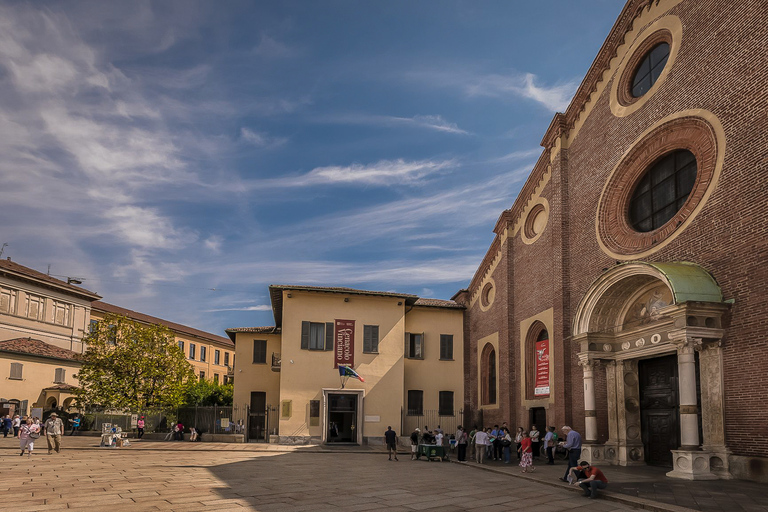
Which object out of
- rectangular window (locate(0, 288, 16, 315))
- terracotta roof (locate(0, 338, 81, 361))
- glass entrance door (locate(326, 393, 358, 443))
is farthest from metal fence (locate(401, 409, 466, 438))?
rectangular window (locate(0, 288, 16, 315))

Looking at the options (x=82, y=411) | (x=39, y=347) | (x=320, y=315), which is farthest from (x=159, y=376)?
(x=39, y=347)

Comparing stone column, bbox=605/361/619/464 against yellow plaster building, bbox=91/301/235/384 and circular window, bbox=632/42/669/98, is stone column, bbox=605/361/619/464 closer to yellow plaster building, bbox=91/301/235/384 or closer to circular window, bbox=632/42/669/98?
circular window, bbox=632/42/669/98

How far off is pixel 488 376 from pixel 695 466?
1704cm

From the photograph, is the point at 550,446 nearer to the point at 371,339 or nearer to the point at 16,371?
the point at 371,339

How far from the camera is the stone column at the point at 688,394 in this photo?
15312 mm

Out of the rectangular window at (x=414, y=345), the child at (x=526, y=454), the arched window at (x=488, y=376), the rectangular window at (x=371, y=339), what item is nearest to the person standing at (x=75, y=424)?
the rectangular window at (x=371, y=339)

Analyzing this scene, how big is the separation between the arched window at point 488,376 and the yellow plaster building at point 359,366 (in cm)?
268

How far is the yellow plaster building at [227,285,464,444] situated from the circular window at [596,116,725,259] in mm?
15024

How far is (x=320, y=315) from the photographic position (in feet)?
108

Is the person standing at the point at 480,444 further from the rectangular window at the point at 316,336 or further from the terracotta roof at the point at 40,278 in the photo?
the terracotta roof at the point at 40,278

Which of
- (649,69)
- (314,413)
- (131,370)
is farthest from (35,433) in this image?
(649,69)

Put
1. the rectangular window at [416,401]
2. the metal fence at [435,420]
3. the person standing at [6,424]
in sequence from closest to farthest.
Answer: the person standing at [6,424], the metal fence at [435,420], the rectangular window at [416,401]

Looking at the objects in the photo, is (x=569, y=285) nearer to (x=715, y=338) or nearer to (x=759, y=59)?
(x=715, y=338)

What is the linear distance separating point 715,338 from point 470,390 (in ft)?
65.1
